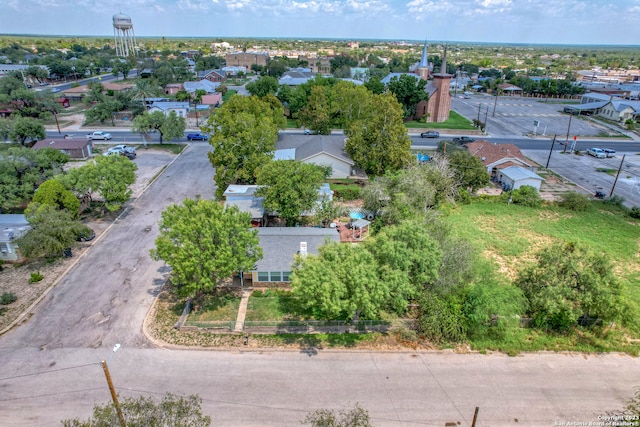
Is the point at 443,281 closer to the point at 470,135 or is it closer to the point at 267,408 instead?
the point at 267,408

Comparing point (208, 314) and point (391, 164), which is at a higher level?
point (391, 164)

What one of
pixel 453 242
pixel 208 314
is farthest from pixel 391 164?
pixel 208 314

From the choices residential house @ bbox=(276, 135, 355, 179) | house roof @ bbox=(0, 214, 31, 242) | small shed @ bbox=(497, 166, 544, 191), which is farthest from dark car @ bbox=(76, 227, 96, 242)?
small shed @ bbox=(497, 166, 544, 191)

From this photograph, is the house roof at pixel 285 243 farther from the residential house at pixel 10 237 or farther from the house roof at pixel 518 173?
the house roof at pixel 518 173

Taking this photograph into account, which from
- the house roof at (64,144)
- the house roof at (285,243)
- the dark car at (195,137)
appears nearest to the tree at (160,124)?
the dark car at (195,137)

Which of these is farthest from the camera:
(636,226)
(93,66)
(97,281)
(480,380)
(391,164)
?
(93,66)

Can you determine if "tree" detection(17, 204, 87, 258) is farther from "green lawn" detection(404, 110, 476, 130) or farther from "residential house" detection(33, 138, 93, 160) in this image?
"green lawn" detection(404, 110, 476, 130)

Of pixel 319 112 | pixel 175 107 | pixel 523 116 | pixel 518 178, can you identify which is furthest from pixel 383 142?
pixel 523 116
